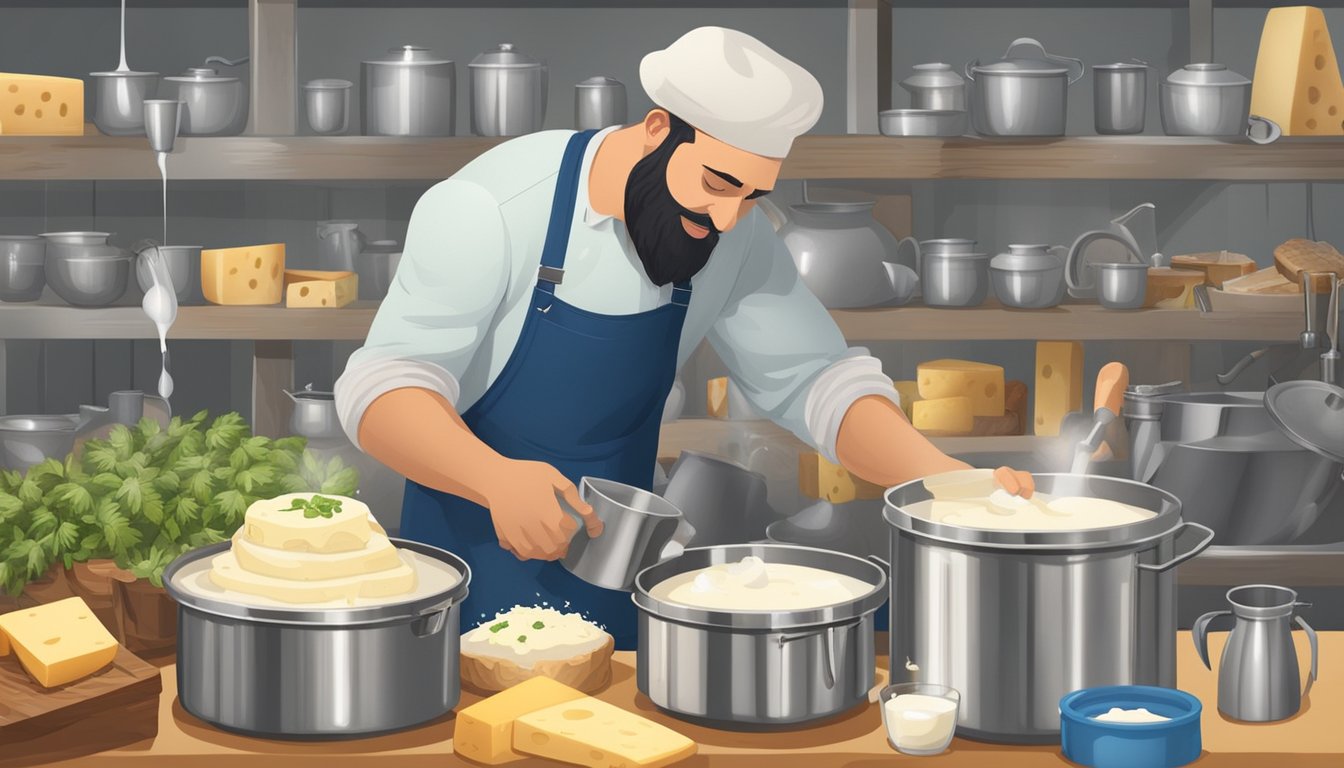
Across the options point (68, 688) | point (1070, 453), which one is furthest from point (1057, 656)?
point (1070, 453)

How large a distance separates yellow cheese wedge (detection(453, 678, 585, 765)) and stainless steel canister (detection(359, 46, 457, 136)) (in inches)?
68.3

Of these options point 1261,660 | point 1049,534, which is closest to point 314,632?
point 1049,534

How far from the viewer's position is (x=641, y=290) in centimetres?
205

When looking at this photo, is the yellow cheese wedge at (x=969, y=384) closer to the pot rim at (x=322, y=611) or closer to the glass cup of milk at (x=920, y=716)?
the glass cup of milk at (x=920, y=716)

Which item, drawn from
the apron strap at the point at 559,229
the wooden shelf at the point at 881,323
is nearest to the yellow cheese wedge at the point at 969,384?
the wooden shelf at the point at 881,323

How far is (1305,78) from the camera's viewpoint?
3.16m

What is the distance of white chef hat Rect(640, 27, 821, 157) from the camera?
183 centimetres

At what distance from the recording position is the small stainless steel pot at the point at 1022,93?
2969mm

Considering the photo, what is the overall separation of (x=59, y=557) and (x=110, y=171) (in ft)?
5.12

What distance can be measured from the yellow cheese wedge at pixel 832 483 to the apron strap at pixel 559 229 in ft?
4.26

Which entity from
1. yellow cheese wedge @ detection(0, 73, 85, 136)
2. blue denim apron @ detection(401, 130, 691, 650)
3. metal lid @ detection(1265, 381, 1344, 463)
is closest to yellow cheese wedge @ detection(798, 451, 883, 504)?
metal lid @ detection(1265, 381, 1344, 463)

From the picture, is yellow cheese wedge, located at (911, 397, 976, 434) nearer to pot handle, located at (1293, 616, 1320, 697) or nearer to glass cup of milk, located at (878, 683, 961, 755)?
pot handle, located at (1293, 616, 1320, 697)

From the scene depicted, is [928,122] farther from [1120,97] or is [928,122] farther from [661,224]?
[661,224]

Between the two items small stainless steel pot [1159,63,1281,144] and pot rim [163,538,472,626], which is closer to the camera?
pot rim [163,538,472,626]
